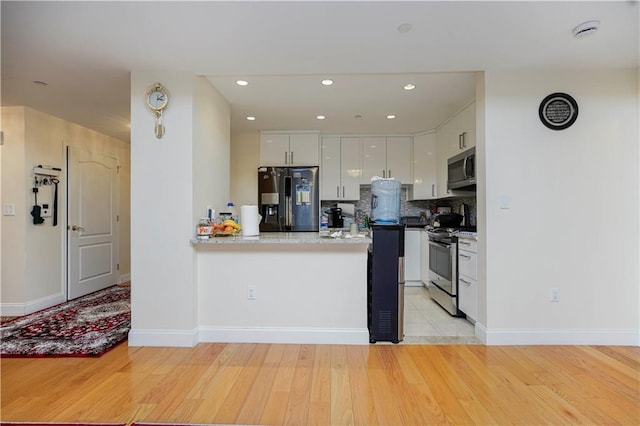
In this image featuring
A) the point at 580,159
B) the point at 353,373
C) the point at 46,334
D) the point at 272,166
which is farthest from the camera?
the point at 272,166

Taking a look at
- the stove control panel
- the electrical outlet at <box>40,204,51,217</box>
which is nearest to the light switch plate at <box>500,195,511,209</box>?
the stove control panel

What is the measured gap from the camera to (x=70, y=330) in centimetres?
298

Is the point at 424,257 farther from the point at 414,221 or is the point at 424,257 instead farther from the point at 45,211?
the point at 45,211

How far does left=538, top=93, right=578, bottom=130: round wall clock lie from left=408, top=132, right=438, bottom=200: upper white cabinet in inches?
80.2

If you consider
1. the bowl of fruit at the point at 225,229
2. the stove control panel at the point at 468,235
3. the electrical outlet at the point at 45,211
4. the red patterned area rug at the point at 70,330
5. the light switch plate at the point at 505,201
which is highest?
the light switch plate at the point at 505,201

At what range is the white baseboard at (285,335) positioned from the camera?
269cm

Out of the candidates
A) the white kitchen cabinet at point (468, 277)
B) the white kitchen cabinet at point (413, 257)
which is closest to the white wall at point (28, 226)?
the white kitchen cabinet at point (413, 257)

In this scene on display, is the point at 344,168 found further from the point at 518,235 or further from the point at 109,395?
the point at 109,395

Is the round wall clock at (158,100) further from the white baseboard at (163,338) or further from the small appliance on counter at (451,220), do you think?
the small appliance on counter at (451,220)

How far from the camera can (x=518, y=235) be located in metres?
2.67

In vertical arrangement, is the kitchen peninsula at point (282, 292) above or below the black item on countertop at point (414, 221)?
below

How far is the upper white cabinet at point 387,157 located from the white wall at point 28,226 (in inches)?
160

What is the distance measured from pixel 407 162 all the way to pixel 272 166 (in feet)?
6.71

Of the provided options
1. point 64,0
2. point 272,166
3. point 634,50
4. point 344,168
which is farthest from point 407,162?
point 64,0
